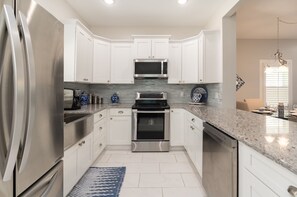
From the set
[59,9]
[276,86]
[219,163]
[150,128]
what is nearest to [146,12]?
[59,9]

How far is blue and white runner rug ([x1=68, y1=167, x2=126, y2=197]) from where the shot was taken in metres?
2.55

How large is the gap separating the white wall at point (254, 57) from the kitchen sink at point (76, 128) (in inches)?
205

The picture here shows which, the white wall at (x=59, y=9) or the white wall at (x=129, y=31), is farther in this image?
the white wall at (x=129, y=31)

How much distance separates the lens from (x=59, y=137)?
1507 millimetres

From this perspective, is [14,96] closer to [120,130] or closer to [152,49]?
[120,130]

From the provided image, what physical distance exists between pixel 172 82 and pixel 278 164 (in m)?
3.71

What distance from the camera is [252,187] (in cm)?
129

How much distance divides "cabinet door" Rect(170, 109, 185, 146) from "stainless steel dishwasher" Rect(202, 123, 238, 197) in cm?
200

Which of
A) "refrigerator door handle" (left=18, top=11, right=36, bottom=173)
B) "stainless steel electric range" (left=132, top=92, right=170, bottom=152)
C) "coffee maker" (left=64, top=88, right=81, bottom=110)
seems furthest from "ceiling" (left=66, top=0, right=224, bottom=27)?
"refrigerator door handle" (left=18, top=11, right=36, bottom=173)

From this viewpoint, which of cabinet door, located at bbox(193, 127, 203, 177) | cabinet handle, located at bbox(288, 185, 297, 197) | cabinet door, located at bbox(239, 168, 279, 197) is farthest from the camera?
cabinet door, located at bbox(193, 127, 203, 177)

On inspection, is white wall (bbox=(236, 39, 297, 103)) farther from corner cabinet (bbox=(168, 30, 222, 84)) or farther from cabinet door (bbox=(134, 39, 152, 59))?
cabinet door (bbox=(134, 39, 152, 59))

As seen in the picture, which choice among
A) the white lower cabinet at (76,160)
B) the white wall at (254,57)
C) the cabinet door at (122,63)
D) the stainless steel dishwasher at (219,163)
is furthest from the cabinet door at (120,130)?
the white wall at (254,57)

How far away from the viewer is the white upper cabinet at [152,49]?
179 inches

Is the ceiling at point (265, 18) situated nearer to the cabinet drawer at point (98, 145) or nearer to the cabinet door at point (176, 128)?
the cabinet door at point (176, 128)
